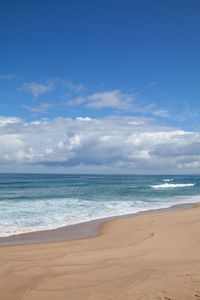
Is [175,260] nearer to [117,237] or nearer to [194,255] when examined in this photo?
[194,255]

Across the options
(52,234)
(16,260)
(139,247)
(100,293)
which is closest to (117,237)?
(139,247)

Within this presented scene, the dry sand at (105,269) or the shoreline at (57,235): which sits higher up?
the dry sand at (105,269)

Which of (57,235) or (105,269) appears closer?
(105,269)

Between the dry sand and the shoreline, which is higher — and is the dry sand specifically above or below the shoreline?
above

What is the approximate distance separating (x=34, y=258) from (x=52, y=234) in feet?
12.8

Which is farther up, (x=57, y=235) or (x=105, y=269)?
(x=105, y=269)

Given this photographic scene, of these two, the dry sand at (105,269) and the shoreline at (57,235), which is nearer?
the dry sand at (105,269)

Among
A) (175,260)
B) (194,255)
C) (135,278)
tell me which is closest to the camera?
(135,278)

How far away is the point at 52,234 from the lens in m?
10.6

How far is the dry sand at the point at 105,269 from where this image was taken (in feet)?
14.8

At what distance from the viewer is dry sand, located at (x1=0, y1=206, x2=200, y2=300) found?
4.51 metres

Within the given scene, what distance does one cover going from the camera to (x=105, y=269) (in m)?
5.70

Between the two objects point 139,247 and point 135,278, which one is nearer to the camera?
point 135,278

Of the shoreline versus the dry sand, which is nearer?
the dry sand
